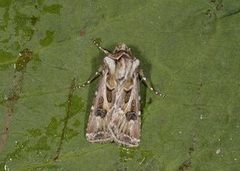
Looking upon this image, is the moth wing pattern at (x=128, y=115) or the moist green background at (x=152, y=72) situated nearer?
the moist green background at (x=152, y=72)

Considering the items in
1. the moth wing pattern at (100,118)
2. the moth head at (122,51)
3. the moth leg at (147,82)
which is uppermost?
the moth head at (122,51)

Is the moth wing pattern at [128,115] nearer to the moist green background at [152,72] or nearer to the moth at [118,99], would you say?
the moth at [118,99]

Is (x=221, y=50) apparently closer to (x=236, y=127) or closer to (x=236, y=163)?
(x=236, y=127)

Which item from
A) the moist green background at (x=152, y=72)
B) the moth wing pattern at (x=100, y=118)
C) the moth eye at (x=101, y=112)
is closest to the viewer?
the moist green background at (x=152, y=72)

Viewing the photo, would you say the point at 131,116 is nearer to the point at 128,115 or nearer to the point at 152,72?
the point at 128,115

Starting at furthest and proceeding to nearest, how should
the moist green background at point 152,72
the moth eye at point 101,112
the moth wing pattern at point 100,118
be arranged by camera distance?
the moth eye at point 101,112
the moth wing pattern at point 100,118
the moist green background at point 152,72

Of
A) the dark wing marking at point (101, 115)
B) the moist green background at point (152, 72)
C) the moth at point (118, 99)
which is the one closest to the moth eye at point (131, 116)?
the moth at point (118, 99)

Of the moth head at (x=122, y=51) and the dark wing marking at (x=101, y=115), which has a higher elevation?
the moth head at (x=122, y=51)
